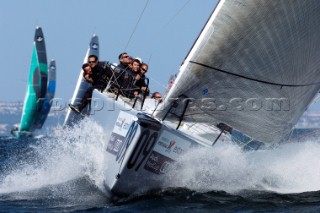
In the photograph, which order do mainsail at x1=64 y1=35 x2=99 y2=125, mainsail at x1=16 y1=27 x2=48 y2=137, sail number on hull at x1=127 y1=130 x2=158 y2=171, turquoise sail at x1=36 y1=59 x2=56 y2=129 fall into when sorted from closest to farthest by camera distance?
sail number on hull at x1=127 y1=130 x2=158 y2=171, mainsail at x1=64 y1=35 x2=99 y2=125, mainsail at x1=16 y1=27 x2=48 y2=137, turquoise sail at x1=36 y1=59 x2=56 y2=129

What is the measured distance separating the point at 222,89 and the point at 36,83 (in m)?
25.5

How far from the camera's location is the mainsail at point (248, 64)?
335 inches

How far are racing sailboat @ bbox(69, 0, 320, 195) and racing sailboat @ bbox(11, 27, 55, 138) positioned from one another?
2396 centimetres

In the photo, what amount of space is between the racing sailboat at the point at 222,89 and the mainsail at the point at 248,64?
1 centimetres

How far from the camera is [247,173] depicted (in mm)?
9539

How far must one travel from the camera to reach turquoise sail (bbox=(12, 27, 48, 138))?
32.7 m

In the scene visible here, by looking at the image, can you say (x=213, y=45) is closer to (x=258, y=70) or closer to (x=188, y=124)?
(x=258, y=70)

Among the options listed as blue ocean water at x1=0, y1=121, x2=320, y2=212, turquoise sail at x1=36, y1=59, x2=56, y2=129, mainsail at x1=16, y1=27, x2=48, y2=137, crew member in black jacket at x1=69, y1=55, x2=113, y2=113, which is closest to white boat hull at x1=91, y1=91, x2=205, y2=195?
blue ocean water at x1=0, y1=121, x2=320, y2=212

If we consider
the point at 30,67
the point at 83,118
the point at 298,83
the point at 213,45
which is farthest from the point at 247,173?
the point at 30,67

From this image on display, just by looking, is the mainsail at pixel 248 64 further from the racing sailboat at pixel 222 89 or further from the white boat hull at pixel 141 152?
the white boat hull at pixel 141 152

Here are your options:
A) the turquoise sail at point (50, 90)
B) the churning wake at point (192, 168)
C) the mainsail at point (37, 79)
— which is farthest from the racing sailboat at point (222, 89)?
the turquoise sail at point (50, 90)

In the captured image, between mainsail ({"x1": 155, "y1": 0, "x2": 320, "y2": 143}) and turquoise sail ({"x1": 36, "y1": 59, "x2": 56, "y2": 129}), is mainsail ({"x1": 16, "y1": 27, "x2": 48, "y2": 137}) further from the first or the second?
mainsail ({"x1": 155, "y1": 0, "x2": 320, "y2": 143})

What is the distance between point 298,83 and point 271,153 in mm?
1401

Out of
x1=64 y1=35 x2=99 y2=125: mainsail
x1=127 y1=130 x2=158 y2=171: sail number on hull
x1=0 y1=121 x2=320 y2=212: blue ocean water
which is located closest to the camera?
x1=0 y1=121 x2=320 y2=212: blue ocean water
